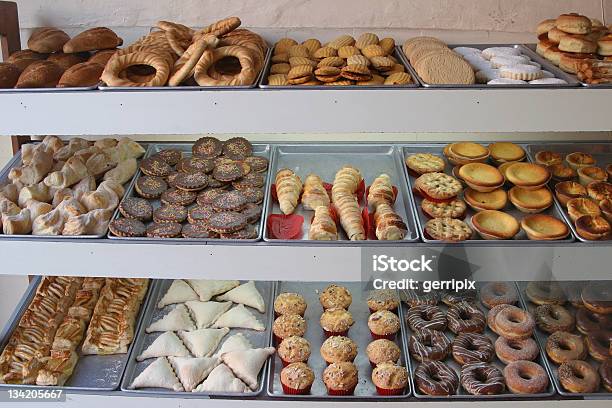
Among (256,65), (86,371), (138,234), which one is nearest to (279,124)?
(256,65)

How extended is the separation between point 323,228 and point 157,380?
856 millimetres

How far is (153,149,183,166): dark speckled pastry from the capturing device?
2.86m

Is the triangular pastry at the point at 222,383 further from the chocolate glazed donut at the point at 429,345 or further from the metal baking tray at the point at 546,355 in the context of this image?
the metal baking tray at the point at 546,355

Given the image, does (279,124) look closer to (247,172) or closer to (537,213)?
(247,172)

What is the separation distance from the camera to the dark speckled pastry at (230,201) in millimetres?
2496

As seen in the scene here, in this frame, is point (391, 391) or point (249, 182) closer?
point (391, 391)

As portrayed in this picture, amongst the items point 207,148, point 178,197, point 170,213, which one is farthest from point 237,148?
point 170,213

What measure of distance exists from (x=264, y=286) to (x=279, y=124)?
3.78 ft

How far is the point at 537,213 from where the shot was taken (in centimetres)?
249

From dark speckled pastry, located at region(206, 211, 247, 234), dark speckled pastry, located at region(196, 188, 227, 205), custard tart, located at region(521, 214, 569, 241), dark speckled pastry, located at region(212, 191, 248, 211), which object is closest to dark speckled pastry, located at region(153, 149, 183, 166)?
dark speckled pastry, located at region(196, 188, 227, 205)

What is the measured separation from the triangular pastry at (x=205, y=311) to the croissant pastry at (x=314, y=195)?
665 millimetres

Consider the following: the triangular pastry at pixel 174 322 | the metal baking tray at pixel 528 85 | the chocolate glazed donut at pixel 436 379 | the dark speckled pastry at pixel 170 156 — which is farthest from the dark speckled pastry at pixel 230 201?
the chocolate glazed donut at pixel 436 379

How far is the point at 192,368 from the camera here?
8.60 feet

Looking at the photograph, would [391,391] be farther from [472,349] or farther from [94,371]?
[94,371]
